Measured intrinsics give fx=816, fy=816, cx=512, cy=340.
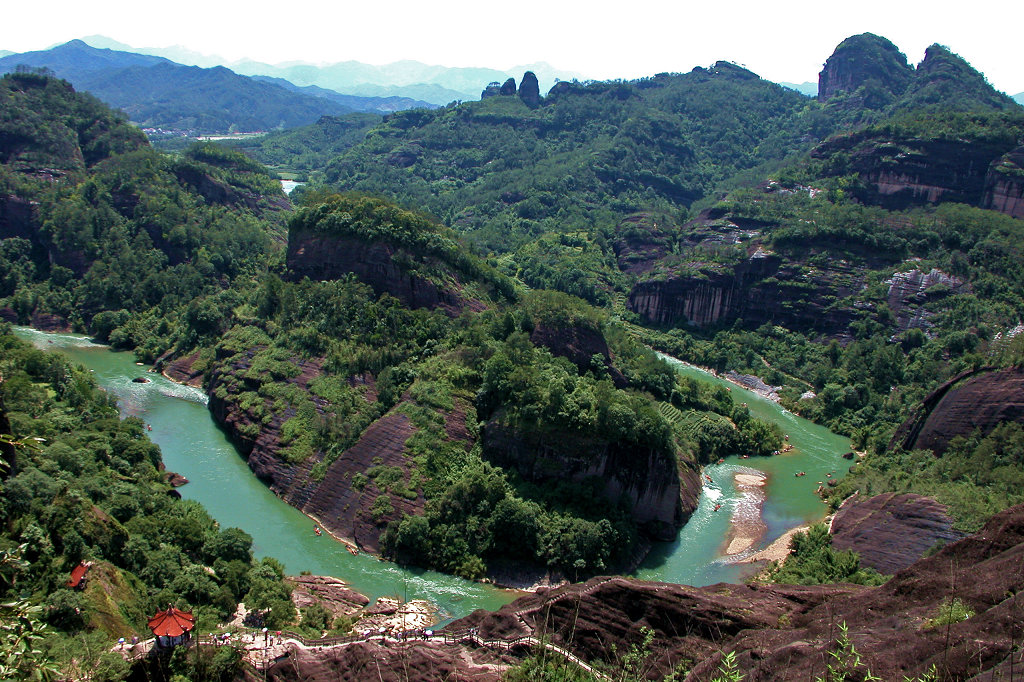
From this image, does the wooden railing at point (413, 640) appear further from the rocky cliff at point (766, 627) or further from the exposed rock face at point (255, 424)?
the exposed rock face at point (255, 424)

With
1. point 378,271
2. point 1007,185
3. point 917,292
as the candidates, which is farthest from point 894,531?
point 1007,185

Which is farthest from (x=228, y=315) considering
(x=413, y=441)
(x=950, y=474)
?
(x=950, y=474)

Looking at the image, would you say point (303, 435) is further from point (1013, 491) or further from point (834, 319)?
point (834, 319)

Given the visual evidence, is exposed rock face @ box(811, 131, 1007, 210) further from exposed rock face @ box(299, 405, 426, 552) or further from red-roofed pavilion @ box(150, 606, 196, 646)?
red-roofed pavilion @ box(150, 606, 196, 646)

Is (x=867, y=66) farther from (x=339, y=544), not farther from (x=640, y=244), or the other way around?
(x=339, y=544)

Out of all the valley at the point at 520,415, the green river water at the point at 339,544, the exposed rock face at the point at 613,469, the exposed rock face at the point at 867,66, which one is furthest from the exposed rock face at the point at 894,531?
the exposed rock face at the point at 867,66
